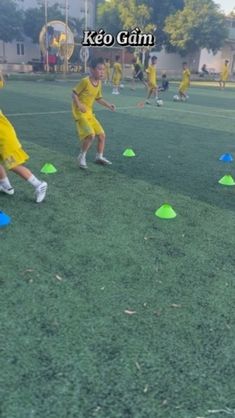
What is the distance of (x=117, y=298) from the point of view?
311 centimetres

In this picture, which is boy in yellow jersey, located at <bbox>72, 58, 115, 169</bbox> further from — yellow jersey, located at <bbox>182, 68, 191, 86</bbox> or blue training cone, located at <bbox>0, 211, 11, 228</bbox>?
yellow jersey, located at <bbox>182, 68, 191, 86</bbox>

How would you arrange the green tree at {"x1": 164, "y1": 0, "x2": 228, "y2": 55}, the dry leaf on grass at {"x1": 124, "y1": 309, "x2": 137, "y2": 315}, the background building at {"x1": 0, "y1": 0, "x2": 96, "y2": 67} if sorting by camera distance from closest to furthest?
the dry leaf on grass at {"x1": 124, "y1": 309, "x2": 137, "y2": 315}
the green tree at {"x1": 164, "y1": 0, "x2": 228, "y2": 55}
the background building at {"x1": 0, "y1": 0, "x2": 96, "y2": 67}

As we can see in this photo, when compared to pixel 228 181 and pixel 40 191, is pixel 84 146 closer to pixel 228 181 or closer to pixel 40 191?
pixel 40 191

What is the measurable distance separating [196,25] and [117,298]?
2006 inches

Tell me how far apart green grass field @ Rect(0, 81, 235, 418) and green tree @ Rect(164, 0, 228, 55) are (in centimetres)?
4695

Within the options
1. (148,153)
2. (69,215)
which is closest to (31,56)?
(148,153)

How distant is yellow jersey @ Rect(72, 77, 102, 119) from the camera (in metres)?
6.38

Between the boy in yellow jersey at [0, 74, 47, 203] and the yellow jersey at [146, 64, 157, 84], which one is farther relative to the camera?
the yellow jersey at [146, 64, 157, 84]

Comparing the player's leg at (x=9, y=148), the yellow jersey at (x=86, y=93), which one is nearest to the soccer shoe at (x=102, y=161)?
the yellow jersey at (x=86, y=93)

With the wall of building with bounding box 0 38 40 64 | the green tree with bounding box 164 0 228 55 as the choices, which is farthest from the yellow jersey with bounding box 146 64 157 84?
the wall of building with bounding box 0 38 40 64

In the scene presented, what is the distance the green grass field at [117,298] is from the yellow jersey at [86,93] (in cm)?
93

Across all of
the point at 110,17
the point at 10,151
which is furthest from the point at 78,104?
the point at 110,17

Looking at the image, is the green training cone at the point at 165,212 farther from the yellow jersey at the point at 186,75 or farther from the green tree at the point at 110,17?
the green tree at the point at 110,17

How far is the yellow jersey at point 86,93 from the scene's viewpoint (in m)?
6.38
